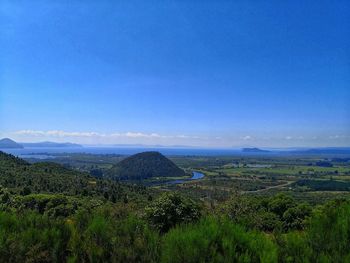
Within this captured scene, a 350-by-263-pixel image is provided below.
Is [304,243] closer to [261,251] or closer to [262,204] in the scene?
[261,251]

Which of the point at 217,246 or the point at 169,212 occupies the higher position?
the point at 217,246

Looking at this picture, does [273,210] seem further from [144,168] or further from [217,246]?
[144,168]

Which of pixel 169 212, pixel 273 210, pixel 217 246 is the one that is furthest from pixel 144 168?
pixel 217 246

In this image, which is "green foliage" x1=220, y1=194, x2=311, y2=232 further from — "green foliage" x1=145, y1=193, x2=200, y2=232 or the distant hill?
the distant hill

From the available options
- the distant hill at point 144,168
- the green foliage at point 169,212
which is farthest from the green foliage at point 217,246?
the distant hill at point 144,168

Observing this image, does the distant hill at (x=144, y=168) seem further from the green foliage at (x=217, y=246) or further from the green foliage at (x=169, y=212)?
the green foliage at (x=217, y=246)

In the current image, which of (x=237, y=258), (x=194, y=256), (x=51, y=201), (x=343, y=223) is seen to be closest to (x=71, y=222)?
(x=194, y=256)
